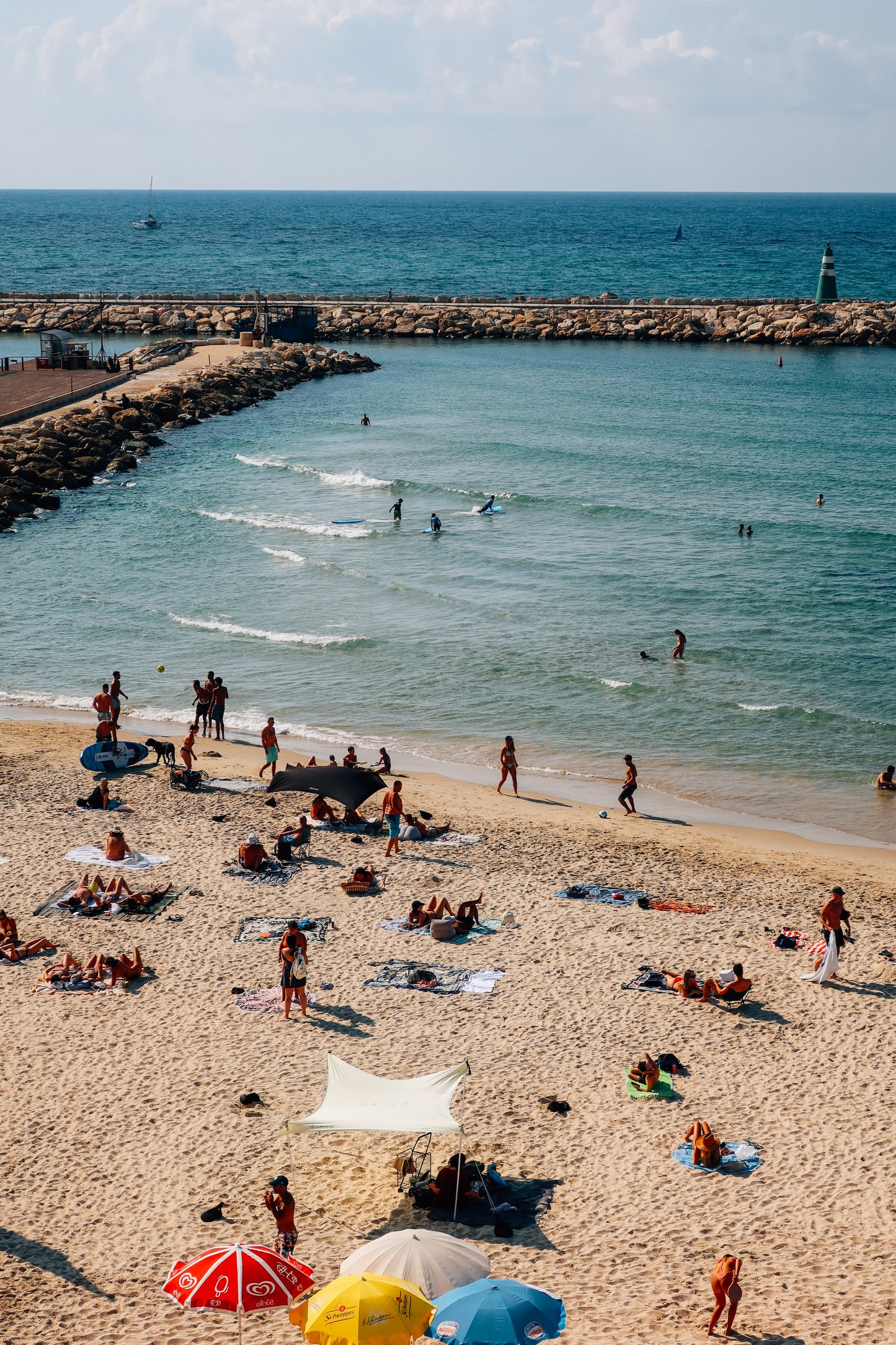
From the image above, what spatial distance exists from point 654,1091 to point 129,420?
4737 centimetres

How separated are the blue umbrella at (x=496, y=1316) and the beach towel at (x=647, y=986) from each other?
659 centimetres

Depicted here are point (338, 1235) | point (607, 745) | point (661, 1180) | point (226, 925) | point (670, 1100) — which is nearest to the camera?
point (338, 1235)

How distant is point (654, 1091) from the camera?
43.5 feet

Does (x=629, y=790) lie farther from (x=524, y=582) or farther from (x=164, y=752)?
(x=524, y=582)

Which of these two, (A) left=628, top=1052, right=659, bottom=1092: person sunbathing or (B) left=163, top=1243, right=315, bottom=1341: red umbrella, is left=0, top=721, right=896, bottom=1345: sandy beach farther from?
(B) left=163, top=1243, right=315, bottom=1341: red umbrella

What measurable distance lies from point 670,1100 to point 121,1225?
5751 millimetres

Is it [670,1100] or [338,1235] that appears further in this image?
[670,1100]

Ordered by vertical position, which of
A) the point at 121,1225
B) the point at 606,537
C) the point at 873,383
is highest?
the point at 873,383

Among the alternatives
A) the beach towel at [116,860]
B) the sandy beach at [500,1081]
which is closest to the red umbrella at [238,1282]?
the sandy beach at [500,1081]

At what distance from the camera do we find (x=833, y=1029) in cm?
1466

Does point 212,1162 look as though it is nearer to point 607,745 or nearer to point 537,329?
point 607,745

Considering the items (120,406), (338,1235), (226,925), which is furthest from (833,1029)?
(120,406)

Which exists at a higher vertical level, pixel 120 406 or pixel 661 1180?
pixel 120 406

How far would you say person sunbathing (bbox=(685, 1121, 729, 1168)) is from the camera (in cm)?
1205
